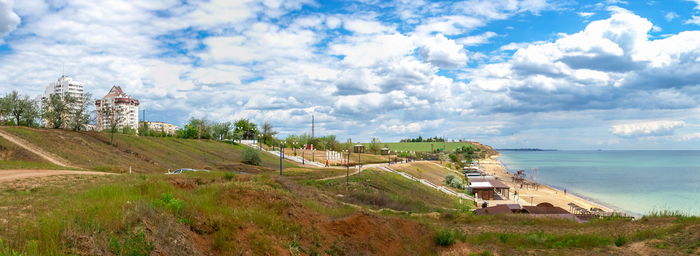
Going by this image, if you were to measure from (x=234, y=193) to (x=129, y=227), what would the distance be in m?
6.34

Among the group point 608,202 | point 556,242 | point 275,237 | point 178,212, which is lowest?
point 608,202

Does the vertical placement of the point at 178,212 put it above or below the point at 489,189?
above

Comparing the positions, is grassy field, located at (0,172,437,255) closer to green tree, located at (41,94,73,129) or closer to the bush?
green tree, located at (41,94,73,129)

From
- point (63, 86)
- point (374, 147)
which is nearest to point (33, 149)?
point (374, 147)

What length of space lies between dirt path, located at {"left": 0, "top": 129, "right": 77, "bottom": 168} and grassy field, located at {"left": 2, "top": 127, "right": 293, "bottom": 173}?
849mm

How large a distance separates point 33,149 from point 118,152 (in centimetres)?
1068

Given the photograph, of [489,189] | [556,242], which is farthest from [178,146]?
[556,242]

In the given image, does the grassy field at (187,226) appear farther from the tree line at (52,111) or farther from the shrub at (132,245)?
the tree line at (52,111)

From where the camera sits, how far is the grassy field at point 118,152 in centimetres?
4506

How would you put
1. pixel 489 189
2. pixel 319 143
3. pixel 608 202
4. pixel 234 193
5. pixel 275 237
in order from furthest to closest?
pixel 319 143 < pixel 608 202 < pixel 489 189 < pixel 234 193 < pixel 275 237

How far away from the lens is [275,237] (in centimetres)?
1245

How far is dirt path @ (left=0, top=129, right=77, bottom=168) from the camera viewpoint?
4102cm

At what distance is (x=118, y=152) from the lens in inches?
2098

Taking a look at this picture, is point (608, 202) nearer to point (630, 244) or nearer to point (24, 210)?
point (630, 244)
